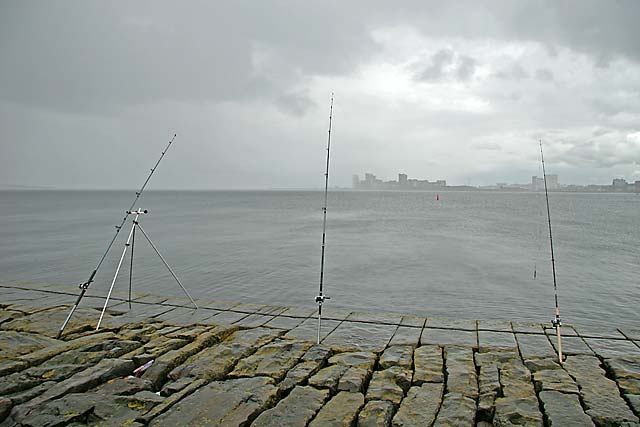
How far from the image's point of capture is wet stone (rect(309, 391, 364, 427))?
378cm

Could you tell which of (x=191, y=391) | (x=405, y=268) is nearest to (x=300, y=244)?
(x=405, y=268)

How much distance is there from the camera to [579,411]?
3.88 m

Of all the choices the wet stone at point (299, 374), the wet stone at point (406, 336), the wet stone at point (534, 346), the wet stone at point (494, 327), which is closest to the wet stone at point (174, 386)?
the wet stone at point (299, 374)

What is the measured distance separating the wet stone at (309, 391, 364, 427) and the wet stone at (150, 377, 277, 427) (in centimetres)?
56

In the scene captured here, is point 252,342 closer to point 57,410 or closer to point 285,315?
point 285,315

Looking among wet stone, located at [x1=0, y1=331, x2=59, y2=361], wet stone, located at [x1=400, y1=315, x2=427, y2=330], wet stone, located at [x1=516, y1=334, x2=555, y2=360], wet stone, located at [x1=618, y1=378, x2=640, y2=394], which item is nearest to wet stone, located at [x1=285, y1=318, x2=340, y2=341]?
wet stone, located at [x1=400, y1=315, x2=427, y2=330]

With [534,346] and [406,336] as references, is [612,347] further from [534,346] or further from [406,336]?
[406,336]

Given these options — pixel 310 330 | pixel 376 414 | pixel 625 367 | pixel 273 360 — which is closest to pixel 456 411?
pixel 376 414

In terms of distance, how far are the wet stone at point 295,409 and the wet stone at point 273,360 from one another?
0.46m

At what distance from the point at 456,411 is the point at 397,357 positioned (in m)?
1.32

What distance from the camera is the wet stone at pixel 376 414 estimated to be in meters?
3.81

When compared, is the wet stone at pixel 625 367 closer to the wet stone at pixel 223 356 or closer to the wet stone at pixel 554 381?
the wet stone at pixel 554 381

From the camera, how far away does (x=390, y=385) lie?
4492mm

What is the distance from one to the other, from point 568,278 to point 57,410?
1511 centimetres
